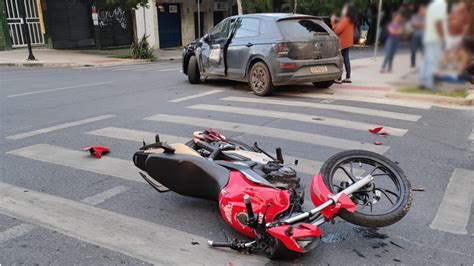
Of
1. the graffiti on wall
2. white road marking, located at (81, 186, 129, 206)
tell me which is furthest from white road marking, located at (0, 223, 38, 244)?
the graffiti on wall

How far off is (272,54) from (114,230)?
609 centimetres

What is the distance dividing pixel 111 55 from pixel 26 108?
589 inches

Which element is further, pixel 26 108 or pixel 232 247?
pixel 26 108

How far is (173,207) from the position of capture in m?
4.03

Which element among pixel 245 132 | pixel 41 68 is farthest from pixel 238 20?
pixel 41 68

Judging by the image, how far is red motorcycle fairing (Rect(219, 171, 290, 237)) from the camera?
314 centimetres

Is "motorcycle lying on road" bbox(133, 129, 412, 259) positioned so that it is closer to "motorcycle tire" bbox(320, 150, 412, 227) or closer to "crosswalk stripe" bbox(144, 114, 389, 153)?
"motorcycle tire" bbox(320, 150, 412, 227)

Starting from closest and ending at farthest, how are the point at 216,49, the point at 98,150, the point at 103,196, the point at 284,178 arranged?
1. the point at 284,178
2. the point at 103,196
3. the point at 98,150
4. the point at 216,49

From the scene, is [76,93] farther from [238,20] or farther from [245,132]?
[245,132]

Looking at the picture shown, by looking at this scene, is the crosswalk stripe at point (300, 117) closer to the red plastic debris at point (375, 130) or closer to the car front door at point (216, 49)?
the red plastic debris at point (375, 130)

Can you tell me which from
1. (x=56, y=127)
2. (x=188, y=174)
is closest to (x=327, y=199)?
(x=188, y=174)

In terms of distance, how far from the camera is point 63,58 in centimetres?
2014

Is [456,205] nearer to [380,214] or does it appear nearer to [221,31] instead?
[380,214]

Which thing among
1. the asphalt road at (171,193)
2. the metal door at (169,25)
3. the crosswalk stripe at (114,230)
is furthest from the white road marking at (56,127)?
the metal door at (169,25)
